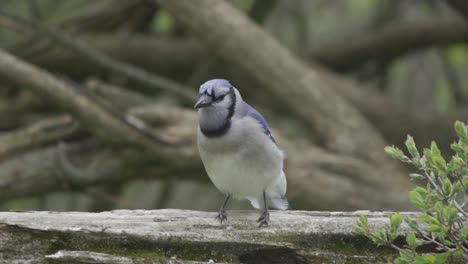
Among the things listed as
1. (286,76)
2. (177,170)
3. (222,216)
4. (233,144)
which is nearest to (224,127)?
(233,144)

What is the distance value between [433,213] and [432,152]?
10.1 inches

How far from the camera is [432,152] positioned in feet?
8.95

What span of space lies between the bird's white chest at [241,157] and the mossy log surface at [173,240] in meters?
0.38

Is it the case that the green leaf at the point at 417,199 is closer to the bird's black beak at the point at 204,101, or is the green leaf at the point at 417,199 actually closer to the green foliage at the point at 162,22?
the bird's black beak at the point at 204,101

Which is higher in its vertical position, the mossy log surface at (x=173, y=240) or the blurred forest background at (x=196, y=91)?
the blurred forest background at (x=196, y=91)

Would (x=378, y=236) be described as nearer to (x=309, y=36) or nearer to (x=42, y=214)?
(x=42, y=214)

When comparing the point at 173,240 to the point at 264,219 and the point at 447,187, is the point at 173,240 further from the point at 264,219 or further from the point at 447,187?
the point at 447,187

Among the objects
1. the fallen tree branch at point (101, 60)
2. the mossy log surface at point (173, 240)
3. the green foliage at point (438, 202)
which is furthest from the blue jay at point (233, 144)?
the fallen tree branch at point (101, 60)

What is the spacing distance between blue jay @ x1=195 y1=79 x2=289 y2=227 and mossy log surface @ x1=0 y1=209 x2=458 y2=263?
39 cm

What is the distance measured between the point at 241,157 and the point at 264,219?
0.33m

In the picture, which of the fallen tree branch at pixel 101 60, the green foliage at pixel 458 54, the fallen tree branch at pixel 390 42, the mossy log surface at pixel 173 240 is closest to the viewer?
the mossy log surface at pixel 173 240

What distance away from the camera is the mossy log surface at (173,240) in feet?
10.3

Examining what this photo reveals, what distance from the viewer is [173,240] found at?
3.27 meters

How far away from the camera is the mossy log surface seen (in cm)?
315
